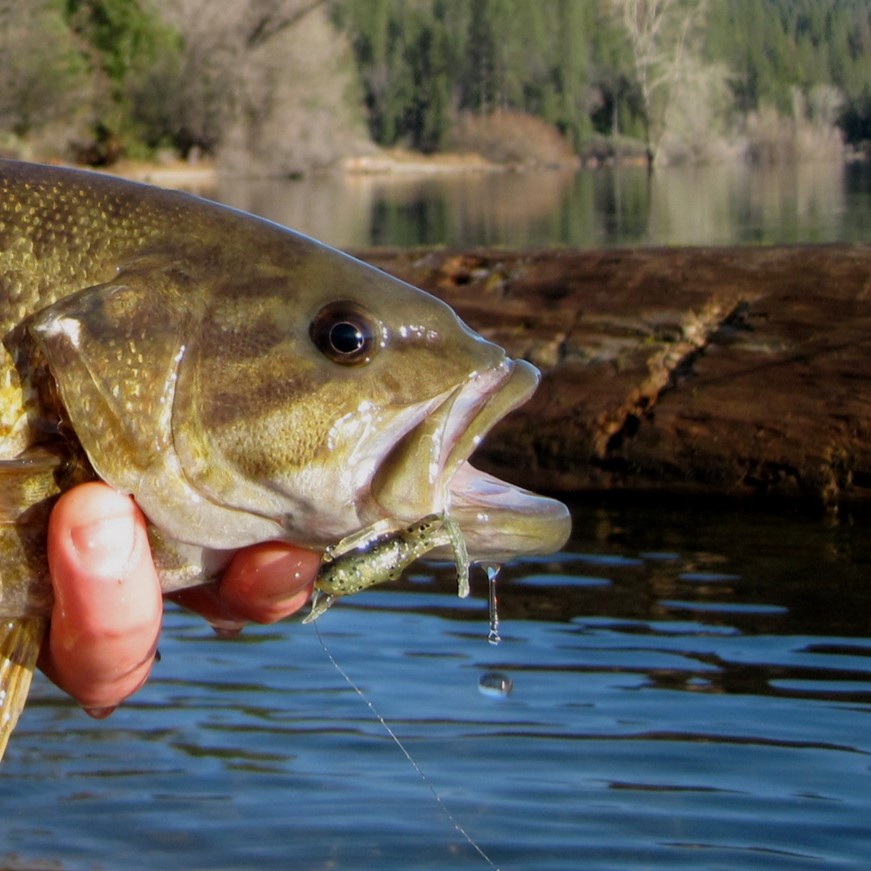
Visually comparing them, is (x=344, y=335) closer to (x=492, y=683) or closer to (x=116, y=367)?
(x=116, y=367)

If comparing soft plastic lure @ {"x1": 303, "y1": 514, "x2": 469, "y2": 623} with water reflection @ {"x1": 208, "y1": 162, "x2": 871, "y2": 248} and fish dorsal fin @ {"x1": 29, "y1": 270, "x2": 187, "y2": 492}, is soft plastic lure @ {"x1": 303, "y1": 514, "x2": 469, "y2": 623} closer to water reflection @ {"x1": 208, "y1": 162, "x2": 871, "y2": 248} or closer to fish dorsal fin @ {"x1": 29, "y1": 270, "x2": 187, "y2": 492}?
fish dorsal fin @ {"x1": 29, "y1": 270, "x2": 187, "y2": 492}

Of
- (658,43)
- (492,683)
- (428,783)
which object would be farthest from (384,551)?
(658,43)

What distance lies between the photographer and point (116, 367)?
2.18 metres

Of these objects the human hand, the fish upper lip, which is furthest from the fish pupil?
the human hand

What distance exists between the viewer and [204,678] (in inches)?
198

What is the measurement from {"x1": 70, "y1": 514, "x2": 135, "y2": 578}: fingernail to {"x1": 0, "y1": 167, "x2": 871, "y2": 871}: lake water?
165 cm

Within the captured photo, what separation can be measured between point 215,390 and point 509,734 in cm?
251

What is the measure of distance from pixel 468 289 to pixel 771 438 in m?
1.80

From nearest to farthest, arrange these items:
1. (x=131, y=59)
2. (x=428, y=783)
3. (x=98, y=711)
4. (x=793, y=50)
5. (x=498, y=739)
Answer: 1. (x=98, y=711)
2. (x=428, y=783)
3. (x=498, y=739)
4. (x=131, y=59)
5. (x=793, y=50)

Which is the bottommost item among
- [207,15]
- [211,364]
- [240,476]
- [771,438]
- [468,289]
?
[771,438]

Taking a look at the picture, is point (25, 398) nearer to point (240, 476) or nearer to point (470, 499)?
point (240, 476)

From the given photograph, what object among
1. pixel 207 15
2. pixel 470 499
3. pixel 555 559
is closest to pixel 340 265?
pixel 470 499

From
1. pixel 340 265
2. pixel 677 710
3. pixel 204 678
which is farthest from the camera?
pixel 204 678

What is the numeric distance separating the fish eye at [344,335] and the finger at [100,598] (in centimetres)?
39
